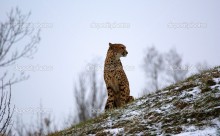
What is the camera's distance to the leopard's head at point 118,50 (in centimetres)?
1177

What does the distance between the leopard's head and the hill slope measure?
101 inches

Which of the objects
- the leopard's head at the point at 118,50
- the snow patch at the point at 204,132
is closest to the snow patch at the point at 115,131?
the snow patch at the point at 204,132

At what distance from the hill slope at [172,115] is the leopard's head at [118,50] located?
8.44 feet

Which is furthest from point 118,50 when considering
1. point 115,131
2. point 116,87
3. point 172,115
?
point 172,115

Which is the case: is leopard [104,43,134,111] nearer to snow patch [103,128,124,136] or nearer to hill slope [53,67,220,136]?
hill slope [53,67,220,136]

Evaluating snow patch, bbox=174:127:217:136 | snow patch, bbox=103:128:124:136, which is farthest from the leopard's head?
snow patch, bbox=174:127:217:136

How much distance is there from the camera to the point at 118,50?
11.8 m

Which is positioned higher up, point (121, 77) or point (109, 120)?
point (121, 77)

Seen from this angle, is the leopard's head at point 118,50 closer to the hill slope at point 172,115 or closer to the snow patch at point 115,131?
the hill slope at point 172,115

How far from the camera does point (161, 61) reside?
1316 inches

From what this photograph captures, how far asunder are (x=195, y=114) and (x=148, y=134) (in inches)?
39.4

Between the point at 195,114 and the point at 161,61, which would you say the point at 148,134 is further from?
the point at 161,61

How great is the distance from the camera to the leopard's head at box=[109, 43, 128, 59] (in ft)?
38.6

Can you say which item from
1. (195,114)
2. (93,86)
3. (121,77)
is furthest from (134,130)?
(93,86)
